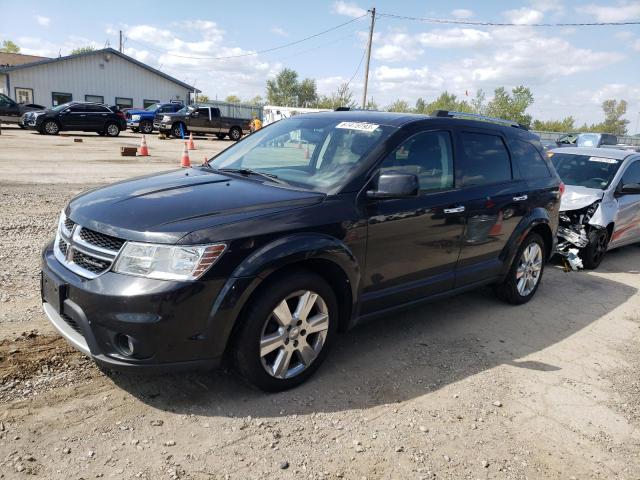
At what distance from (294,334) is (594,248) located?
552 cm

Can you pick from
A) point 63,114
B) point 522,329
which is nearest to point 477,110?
point 63,114

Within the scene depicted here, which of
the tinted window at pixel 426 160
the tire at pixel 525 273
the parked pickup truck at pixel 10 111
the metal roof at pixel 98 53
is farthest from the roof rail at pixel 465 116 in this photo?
the metal roof at pixel 98 53

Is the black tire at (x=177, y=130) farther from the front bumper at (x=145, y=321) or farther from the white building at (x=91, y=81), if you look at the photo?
the front bumper at (x=145, y=321)

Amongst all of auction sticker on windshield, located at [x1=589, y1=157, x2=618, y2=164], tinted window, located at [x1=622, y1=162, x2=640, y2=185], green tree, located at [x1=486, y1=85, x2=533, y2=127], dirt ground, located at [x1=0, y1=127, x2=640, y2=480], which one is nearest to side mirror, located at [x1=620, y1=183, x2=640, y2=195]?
tinted window, located at [x1=622, y1=162, x2=640, y2=185]

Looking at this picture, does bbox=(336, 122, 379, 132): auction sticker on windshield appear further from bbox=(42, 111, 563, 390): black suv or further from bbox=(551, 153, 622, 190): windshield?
bbox=(551, 153, 622, 190): windshield

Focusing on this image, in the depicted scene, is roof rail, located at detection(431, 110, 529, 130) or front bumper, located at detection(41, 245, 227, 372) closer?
front bumper, located at detection(41, 245, 227, 372)

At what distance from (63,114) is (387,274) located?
2523 cm

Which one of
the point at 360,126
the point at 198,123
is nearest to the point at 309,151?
the point at 360,126

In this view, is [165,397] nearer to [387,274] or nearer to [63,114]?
[387,274]

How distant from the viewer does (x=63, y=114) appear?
2480 cm

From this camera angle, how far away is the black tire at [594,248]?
7.14 m

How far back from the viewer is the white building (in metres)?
37.2

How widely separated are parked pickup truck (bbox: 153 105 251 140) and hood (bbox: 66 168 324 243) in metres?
25.2

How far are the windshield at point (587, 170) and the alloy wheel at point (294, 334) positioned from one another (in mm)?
5869
